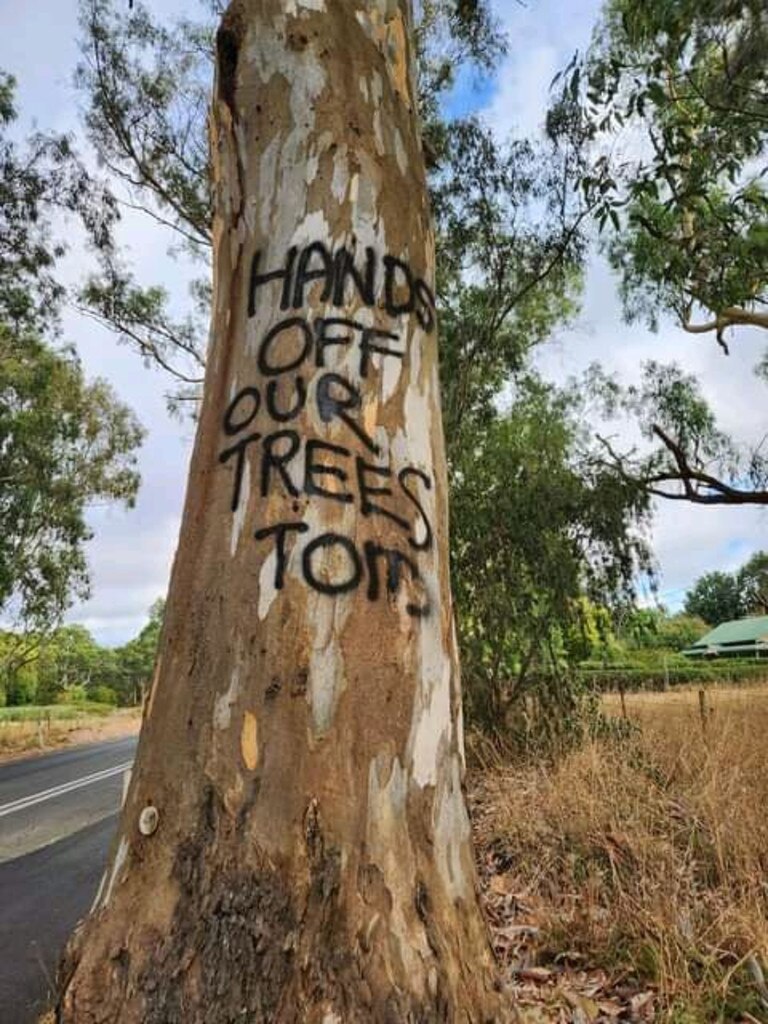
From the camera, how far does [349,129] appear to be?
244 centimetres

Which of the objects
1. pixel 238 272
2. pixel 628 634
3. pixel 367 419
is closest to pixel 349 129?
pixel 238 272

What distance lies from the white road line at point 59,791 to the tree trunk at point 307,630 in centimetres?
1008

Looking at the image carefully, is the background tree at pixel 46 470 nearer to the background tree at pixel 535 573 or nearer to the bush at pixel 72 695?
the background tree at pixel 535 573

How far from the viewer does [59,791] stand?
44.2 ft

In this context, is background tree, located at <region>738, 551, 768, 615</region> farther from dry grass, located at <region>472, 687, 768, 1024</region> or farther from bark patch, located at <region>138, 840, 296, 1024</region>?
bark patch, located at <region>138, 840, 296, 1024</region>

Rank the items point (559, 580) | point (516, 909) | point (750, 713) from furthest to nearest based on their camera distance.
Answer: point (559, 580), point (750, 713), point (516, 909)

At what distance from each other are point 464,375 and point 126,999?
9.75 m

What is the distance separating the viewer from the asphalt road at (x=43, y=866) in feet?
14.4

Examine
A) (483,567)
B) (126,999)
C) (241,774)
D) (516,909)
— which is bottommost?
(516,909)

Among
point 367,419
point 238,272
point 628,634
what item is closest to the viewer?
point 367,419

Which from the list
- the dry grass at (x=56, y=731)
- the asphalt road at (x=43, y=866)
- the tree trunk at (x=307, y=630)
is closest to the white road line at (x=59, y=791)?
the asphalt road at (x=43, y=866)

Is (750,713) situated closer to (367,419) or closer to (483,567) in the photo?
(483,567)

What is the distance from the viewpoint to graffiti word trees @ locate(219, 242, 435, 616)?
6.54 ft

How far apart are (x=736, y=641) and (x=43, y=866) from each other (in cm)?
3749
